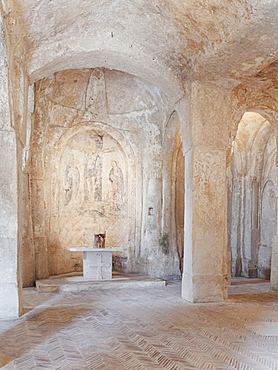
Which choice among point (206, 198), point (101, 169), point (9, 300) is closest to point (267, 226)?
point (206, 198)

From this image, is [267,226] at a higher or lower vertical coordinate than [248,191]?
lower

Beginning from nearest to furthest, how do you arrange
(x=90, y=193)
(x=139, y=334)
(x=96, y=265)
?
(x=139, y=334) < (x=96, y=265) < (x=90, y=193)

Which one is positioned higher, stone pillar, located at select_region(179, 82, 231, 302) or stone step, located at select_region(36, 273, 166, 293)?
stone pillar, located at select_region(179, 82, 231, 302)

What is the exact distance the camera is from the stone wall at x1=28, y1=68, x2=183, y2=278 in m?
9.54

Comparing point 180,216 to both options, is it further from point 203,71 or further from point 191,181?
point 203,71

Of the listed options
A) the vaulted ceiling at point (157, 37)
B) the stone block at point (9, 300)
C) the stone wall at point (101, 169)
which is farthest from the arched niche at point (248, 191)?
the stone block at point (9, 300)

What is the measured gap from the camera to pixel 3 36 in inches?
187

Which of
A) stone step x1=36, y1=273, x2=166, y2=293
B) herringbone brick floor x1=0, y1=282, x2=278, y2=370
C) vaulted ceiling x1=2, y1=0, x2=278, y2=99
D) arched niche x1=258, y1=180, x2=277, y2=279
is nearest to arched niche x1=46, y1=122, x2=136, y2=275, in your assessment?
stone step x1=36, y1=273, x2=166, y2=293

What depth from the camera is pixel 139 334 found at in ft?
15.4

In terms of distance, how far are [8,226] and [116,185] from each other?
18.9 ft

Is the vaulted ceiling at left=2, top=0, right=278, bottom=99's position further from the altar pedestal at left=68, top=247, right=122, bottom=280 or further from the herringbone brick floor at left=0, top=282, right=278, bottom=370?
the altar pedestal at left=68, top=247, right=122, bottom=280

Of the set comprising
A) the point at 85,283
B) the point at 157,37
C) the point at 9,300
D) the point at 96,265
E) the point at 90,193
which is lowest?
the point at 85,283

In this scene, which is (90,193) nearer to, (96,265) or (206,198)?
(96,265)

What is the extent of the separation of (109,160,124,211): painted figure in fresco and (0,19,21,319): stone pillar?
558 centimetres
